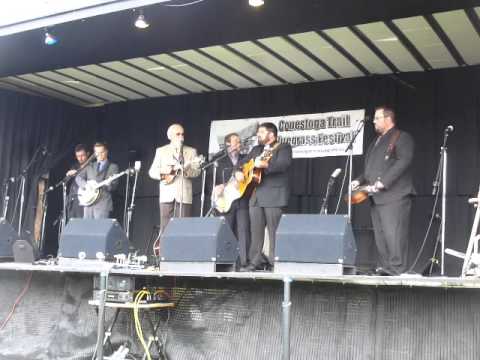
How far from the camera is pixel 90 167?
331 inches


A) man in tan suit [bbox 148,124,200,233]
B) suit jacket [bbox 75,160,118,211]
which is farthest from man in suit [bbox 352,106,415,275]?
suit jacket [bbox 75,160,118,211]

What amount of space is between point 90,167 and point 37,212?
1790 millimetres

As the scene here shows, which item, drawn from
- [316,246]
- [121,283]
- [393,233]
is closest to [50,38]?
[121,283]

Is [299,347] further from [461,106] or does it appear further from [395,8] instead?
[461,106]

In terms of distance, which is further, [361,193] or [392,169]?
[361,193]

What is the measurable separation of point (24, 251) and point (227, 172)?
2.40 m

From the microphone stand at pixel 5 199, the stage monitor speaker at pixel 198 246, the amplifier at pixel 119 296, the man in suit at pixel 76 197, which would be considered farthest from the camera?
the microphone stand at pixel 5 199

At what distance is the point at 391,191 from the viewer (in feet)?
19.5

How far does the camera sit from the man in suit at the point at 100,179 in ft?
26.6

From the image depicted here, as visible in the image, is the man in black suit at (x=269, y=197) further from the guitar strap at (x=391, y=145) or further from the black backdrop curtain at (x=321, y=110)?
the black backdrop curtain at (x=321, y=110)

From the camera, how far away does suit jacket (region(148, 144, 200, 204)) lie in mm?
7480

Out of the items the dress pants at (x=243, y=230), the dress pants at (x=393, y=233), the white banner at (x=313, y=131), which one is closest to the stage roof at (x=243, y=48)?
the white banner at (x=313, y=131)

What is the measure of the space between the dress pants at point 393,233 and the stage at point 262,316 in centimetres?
99

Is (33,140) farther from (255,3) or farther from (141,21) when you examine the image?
(255,3)
